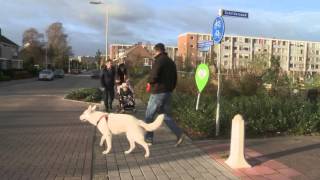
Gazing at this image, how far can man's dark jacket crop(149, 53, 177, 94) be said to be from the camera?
9.88m

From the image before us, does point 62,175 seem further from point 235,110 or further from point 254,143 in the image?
point 235,110

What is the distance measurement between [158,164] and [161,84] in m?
1.97

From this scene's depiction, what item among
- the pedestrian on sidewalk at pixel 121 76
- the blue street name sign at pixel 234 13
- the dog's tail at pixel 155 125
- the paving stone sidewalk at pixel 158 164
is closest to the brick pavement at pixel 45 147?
the paving stone sidewalk at pixel 158 164

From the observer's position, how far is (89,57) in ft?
653

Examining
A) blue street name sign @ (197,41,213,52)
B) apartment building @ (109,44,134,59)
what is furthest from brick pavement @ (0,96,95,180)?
apartment building @ (109,44,134,59)

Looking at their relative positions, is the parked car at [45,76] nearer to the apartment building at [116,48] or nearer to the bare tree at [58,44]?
the apartment building at [116,48]

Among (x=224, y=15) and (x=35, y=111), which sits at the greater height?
(x=224, y=15)

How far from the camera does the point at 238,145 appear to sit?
27.7ft

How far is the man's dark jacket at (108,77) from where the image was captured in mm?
17344

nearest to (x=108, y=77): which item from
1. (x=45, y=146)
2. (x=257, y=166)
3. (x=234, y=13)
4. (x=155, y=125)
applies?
(x=234, y=13)

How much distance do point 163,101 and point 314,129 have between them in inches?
170

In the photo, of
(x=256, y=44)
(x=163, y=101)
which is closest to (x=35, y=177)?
(x=163, y=101)

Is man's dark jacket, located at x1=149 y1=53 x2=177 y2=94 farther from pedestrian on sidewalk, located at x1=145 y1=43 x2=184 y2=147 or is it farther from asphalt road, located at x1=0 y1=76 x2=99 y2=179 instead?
asphalt road, located at x1=0 y1=76 x2=99 y2=179

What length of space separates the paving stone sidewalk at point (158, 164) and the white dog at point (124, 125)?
0.27 m
